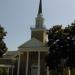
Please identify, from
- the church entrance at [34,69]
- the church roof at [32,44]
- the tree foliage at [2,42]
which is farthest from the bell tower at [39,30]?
the tree foliage at [2,42]

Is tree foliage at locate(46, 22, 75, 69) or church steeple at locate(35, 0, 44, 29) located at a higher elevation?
church steeple at locate(35, 0, 44, 29)

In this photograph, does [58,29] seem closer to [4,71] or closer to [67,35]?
[67,35]

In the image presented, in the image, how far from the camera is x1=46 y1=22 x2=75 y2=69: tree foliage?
32.5 m

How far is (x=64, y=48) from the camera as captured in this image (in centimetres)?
3300

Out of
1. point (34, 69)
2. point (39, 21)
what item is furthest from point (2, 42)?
point (39, 21)

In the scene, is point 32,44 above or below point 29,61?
above

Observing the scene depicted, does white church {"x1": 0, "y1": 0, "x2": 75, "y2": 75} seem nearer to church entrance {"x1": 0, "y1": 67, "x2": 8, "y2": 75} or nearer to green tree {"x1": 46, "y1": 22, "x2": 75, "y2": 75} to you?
church entrance {"x1": 0, "y1": 67, "x2": 8, "y2": 75}

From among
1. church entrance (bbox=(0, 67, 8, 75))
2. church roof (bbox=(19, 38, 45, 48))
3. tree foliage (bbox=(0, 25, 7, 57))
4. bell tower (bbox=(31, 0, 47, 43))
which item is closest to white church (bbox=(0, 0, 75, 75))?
church roof (bbox=(19, 38, 45, 48))

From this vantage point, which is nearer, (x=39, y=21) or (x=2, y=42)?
(x=2, y=42)

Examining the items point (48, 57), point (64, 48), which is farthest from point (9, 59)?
point (64, 48)

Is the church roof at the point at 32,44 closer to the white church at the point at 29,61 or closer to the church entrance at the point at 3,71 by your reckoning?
the white church at the point at 29,61

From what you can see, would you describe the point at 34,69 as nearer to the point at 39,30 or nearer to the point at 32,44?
the point at 32,44

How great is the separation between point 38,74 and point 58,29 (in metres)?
8.67

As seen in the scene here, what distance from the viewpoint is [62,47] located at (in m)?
33.2
